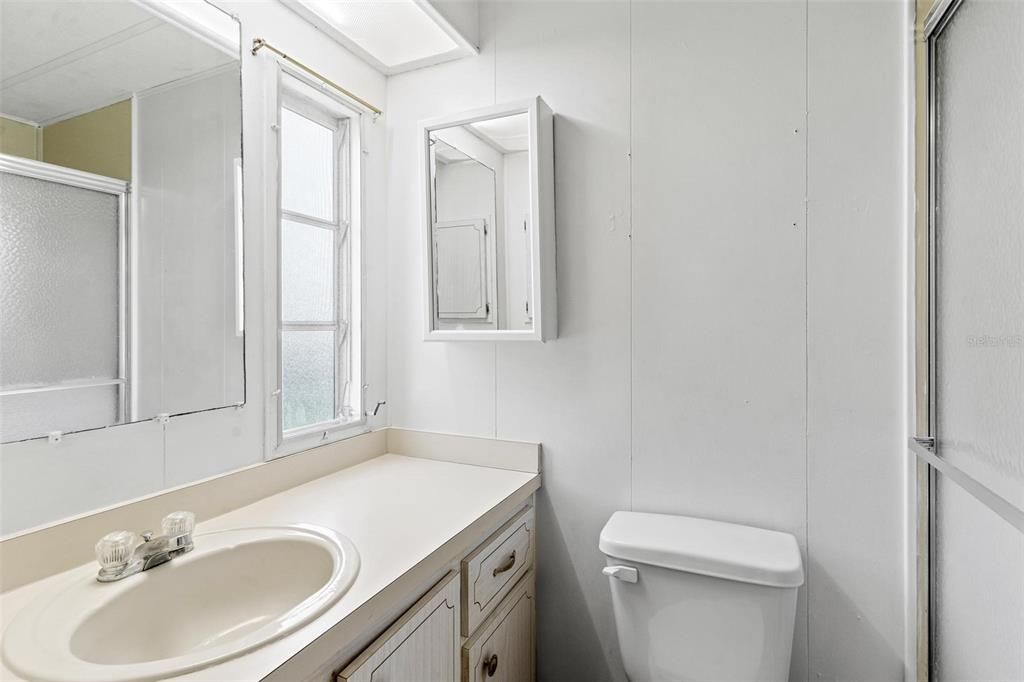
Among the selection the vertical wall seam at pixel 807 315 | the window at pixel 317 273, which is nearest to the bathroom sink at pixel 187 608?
the window at pixel 317 273

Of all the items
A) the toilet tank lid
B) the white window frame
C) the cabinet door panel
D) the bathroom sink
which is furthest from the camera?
the white window frame

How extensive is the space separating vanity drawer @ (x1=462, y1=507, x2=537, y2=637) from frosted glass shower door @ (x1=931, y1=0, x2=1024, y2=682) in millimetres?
924

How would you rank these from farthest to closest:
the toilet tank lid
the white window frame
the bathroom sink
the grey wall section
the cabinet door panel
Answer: the white window frame < the grey wall section < the toilet tank lid < the cabinet door panel < the bathroom sink

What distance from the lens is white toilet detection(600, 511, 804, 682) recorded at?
1098mm

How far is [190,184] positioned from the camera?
113cm

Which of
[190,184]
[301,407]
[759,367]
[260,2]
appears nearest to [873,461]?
[759,367]

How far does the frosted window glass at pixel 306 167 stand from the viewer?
4.54 feet

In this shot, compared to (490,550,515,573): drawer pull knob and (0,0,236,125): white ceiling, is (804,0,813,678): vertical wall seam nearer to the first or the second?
(490,550,515,573): drawer pull knob

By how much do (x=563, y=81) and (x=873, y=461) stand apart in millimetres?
1255

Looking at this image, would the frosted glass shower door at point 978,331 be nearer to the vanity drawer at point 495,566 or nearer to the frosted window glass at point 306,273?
the vanity drawer at point 495,566

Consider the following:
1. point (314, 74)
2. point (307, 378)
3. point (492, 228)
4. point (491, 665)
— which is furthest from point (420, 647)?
point (314, 74)

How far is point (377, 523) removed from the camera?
114 centimetres

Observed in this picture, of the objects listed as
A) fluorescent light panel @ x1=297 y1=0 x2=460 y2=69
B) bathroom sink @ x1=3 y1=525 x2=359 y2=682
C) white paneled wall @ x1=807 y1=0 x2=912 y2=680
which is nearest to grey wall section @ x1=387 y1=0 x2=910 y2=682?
white paneled wall @ x1=807 y1=0 x2=912 y2=680

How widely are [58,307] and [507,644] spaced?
1212mm
